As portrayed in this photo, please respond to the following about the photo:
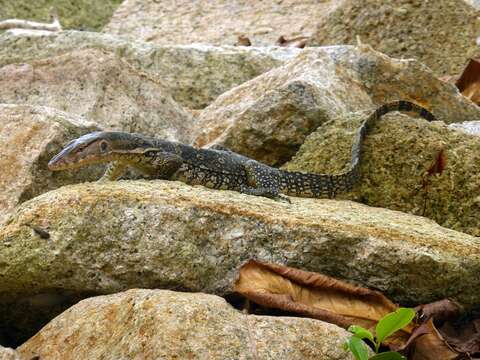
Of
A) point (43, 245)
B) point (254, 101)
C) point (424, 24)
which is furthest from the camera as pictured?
point (424, 24)

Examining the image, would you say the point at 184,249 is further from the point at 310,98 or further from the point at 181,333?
the point at 310,98

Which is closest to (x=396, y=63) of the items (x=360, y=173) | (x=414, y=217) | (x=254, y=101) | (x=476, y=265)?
(x=254, y=101)

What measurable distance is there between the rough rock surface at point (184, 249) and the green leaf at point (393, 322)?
73cm

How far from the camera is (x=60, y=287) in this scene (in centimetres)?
493

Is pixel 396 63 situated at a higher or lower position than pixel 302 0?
higher

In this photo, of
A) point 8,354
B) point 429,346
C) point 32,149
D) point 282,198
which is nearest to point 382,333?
point 429,346

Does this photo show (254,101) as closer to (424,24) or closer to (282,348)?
(424,24)

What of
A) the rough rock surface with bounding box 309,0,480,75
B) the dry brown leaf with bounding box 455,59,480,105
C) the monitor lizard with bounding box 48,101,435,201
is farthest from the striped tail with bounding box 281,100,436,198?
the rough rock surface with bounding box 309,0,480,75

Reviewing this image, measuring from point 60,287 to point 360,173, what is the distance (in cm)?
254

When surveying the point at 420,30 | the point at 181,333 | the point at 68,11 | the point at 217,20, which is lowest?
the point at 68,11

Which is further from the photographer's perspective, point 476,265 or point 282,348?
point 476,265

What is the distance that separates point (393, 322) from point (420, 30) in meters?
6.07

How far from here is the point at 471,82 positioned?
30.8ft

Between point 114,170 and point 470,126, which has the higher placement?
point 114,170
